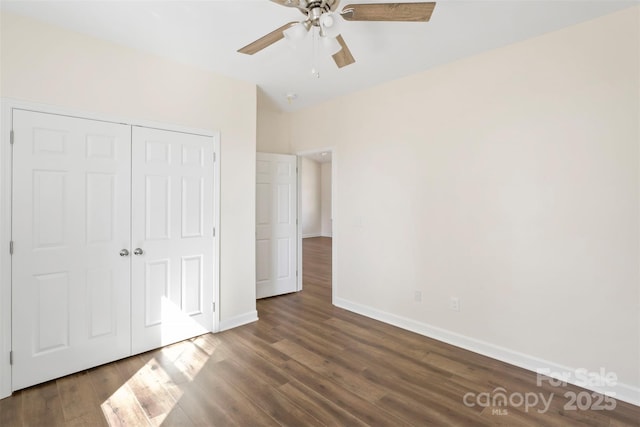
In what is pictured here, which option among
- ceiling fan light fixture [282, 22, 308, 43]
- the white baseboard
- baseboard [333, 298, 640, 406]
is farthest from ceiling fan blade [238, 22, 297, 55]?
the white baseboard

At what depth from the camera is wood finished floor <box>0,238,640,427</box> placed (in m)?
1.95

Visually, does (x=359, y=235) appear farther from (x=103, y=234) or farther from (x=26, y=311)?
(x=26, y=311)

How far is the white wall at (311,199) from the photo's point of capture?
10938 mm

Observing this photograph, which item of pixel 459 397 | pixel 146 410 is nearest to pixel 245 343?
pixel 146 410

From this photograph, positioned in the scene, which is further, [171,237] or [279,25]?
[171,237]

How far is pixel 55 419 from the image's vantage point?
6.33 feet

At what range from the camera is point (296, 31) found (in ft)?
5.83

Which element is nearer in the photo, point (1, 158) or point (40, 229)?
point (1, 158)

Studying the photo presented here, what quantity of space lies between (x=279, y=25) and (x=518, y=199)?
7.97 ft

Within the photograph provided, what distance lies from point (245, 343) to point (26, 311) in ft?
5.62

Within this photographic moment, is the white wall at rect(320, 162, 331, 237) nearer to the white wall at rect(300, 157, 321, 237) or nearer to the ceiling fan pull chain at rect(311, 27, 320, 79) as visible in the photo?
the white wall at rect(300, 157, 321, 237)

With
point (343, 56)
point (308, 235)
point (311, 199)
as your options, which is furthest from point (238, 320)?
point (311, 199)

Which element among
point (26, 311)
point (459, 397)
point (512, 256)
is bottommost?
point (459, 397)

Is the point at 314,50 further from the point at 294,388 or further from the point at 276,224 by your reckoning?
the point at 294,388
